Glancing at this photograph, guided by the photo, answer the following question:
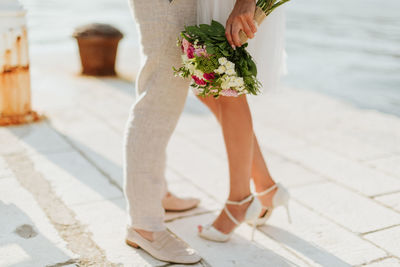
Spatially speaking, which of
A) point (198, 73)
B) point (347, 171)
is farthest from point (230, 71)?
point (347, 171)

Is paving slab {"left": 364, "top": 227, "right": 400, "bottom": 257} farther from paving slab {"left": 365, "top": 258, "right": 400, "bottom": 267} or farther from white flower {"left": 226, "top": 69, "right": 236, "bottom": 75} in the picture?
white flower {"left": 226, "top": 69, "right": 236, "bottom": 75}

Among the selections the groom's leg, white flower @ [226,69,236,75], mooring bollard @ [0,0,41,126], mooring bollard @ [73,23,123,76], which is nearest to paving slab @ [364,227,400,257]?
the groom's leg

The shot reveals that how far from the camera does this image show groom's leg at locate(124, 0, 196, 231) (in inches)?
80.4

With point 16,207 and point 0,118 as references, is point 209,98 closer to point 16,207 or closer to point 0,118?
point 16,207

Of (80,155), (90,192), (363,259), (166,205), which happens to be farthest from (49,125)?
(363,259)

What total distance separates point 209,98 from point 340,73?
545cm

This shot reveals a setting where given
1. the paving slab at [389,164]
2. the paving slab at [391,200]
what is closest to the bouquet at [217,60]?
the paving slab at [391,200]

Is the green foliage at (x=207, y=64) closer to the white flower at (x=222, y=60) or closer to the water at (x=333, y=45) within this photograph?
the white flower at (x=222, y=60)

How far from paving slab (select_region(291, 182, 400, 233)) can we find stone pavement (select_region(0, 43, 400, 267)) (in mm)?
11

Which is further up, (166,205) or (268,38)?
(268,38)

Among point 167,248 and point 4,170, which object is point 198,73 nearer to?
point 167,248

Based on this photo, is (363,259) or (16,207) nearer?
(363,259)

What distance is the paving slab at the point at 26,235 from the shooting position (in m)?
2.22

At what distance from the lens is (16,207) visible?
271cm
